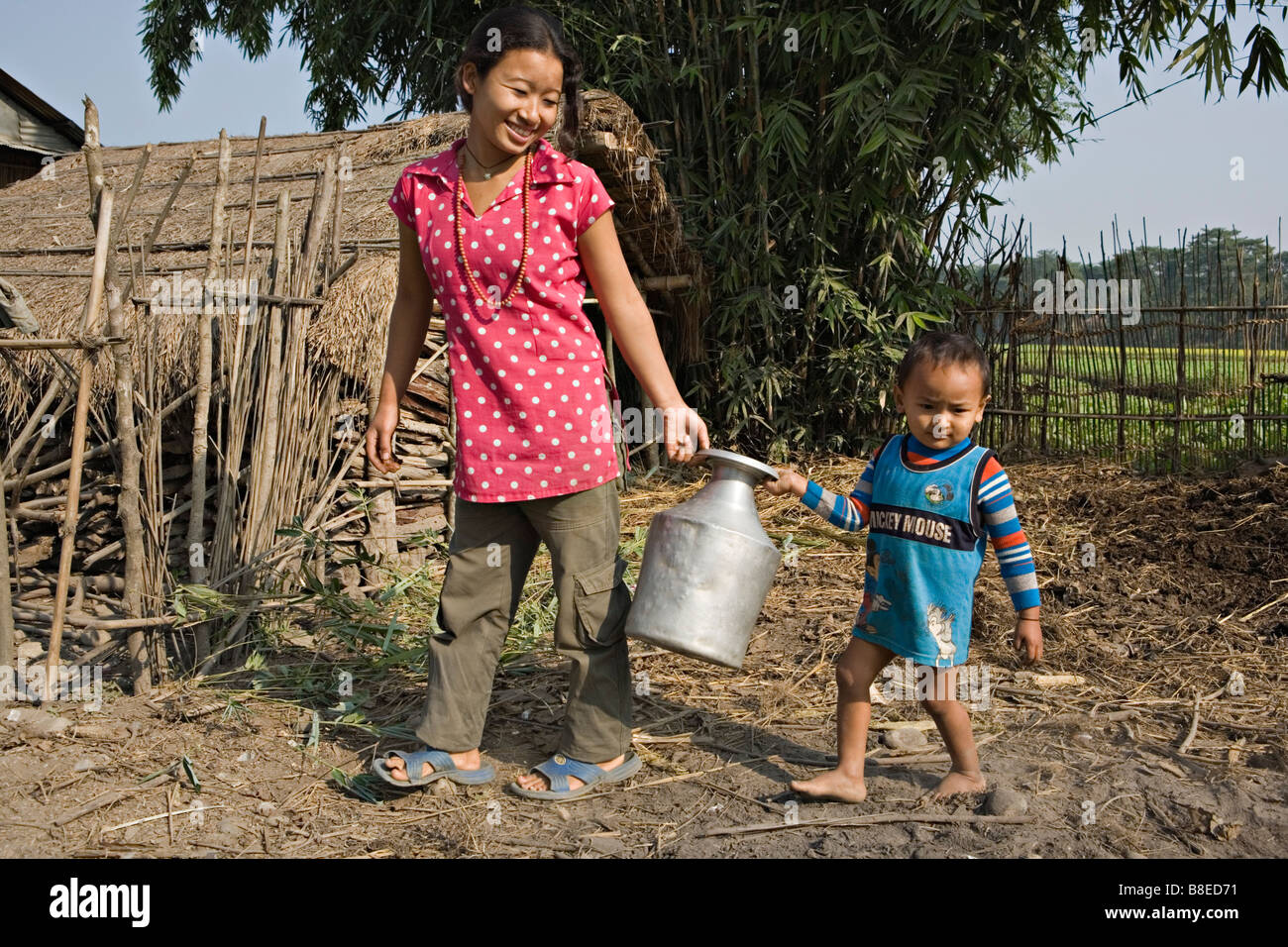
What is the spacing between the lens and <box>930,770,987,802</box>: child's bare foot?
2.40 m

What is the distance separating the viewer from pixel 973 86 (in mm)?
6645

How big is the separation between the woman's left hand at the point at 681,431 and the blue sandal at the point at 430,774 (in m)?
0.90

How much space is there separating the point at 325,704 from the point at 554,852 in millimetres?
1157

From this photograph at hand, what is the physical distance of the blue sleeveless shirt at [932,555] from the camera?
2.28 m

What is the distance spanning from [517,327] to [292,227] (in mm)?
3290

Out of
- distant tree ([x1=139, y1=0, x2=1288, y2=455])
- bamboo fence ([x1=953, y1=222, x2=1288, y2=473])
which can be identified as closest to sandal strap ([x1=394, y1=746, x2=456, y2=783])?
distant tree ([x1=139, y1=0, x2=1288, y2=455])

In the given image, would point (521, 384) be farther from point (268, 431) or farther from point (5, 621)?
point (5, 621)

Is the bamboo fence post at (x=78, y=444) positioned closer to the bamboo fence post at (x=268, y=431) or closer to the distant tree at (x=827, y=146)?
the bamboo fence post at (x=268, y=431)

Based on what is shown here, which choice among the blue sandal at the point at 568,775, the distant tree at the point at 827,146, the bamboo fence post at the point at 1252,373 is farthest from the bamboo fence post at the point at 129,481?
the bamboo fence post at the point at 1252,373

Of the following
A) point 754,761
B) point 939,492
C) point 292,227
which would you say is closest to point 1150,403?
point 292,227

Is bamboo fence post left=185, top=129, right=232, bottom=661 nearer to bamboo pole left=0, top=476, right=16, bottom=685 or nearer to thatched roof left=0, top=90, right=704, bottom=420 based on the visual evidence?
thatched roof left=0, top=90, right=704, bottom=420

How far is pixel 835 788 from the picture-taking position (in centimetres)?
241

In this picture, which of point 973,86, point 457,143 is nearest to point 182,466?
point 457,143
